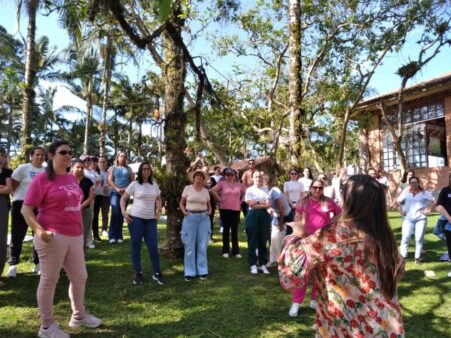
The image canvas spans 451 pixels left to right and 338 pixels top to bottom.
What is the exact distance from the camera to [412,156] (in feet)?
62.0

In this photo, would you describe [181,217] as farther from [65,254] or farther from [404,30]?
[404,30]

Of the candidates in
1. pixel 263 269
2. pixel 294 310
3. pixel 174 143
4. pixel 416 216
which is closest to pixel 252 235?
pixel 263 269

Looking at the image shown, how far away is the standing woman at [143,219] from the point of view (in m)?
5.56

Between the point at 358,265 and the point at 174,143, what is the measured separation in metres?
5.13

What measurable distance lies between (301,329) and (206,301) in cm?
137

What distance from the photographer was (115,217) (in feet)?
26.5

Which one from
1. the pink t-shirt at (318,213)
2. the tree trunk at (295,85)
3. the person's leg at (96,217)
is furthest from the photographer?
the tree trunk at (295,85)

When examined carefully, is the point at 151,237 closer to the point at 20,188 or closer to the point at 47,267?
the point at 20,188

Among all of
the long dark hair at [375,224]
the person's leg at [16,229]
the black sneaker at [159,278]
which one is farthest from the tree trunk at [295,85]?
the long dark hair at [375,224]

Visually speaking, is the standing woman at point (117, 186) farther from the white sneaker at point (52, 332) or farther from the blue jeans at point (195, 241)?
the white sneaker at point (52, 332)

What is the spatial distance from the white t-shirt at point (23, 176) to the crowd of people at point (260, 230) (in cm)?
1

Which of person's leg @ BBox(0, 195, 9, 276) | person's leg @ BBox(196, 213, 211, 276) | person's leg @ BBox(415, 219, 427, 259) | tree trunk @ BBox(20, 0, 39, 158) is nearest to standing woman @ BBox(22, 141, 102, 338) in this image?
person's leg @ BBox(0, 195, 9, 276)

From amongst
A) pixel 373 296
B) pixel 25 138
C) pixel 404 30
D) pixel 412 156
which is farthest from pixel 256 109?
pixel 373 296

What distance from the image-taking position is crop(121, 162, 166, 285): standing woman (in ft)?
18.2
